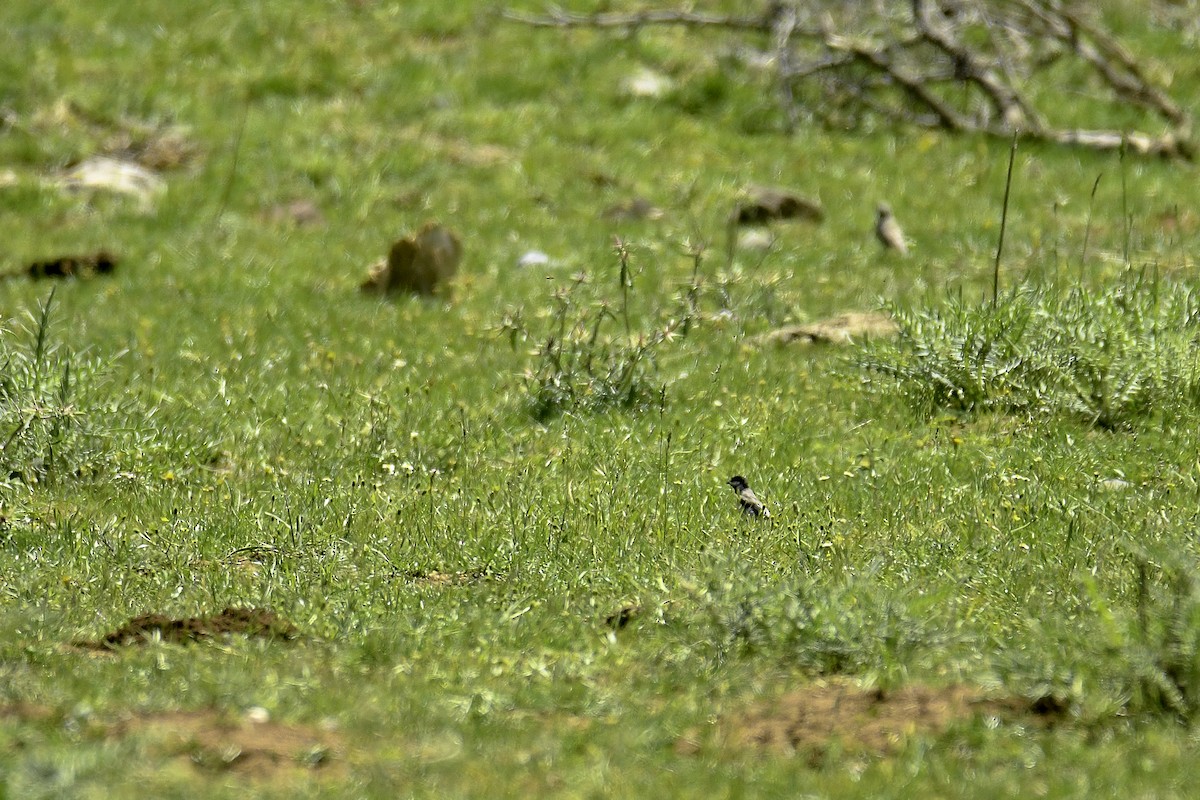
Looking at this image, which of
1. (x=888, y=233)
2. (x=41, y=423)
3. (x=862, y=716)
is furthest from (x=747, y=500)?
(x=888, y=233)

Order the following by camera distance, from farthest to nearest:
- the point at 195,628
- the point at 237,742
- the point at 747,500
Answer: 1. the point at 747,500
2. the point at 195,628
3. the point at 237,742

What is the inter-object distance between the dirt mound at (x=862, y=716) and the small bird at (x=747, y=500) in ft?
6.19

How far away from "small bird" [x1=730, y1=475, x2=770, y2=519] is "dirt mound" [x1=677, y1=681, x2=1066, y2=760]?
1.89 meters

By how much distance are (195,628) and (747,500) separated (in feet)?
7.56

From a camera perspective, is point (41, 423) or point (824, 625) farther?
point (41, 423)

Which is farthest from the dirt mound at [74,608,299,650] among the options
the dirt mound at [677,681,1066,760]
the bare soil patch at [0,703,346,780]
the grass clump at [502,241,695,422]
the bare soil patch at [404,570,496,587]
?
the grass clump at [502,241,695,422]

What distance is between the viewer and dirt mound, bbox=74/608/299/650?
Answer: 5.36m

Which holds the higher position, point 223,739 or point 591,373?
point 223,739

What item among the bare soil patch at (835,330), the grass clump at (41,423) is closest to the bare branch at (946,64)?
the bare soil patch at (835,330)

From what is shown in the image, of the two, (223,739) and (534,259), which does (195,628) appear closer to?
(223,739)

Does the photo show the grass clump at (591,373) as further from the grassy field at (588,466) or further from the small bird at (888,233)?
the small bird at (888,233)

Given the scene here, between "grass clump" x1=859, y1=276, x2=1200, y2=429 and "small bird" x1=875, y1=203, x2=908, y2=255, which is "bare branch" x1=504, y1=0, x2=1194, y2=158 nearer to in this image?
"small bird" x1=875, y1=203, x2=908, y2=255

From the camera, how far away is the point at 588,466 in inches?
288

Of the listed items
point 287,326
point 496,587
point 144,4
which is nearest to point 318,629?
point 496,587
